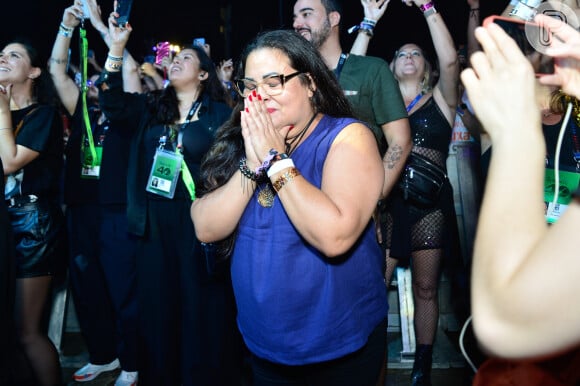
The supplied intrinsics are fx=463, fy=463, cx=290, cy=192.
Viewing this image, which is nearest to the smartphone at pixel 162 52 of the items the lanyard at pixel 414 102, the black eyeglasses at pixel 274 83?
the lanyard at pixel 414 102

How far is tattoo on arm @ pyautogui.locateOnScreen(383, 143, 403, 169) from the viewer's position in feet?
8.41

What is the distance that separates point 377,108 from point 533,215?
1938 millimetres

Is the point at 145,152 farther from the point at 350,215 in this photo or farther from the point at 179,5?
the point at 179,5

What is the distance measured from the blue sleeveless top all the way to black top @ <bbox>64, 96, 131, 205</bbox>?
198 centimetres

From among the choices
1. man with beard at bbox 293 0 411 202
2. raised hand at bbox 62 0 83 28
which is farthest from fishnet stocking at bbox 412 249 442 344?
raised hand at bbox 62 0 83 28

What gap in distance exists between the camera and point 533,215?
0.73 metres

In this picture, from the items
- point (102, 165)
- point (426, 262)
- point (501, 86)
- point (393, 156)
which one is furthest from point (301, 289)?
point (102, 165)

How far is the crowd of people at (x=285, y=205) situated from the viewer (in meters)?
0.76

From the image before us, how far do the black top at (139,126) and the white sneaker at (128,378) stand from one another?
97cm

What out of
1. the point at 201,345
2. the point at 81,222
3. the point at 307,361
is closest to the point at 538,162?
the point at 307,361

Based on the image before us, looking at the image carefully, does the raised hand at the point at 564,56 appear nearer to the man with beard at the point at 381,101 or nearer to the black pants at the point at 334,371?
the black pants at the point at 334,371

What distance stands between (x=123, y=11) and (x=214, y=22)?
2.54 meters

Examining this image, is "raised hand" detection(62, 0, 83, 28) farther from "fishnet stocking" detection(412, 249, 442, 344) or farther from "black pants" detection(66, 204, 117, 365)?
"fishnet stocking" detection(412, 249, 442, 344)

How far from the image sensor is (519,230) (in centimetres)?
72
